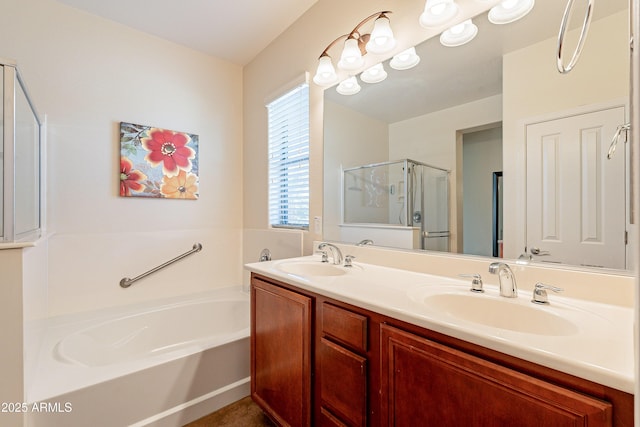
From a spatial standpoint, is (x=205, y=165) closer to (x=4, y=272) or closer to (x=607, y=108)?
(x=4, y=272)

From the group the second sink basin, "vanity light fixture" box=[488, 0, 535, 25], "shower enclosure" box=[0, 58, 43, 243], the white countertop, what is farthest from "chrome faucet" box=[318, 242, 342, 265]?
"shower enclosure" box=[0, 58, 43, 243]

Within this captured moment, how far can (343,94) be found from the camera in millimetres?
1803

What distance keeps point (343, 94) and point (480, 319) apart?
148cm

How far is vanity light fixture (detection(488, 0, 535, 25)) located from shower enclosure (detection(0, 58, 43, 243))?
2.04m

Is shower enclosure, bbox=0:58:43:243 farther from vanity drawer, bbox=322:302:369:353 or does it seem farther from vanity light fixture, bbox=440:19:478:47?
vanity light fixture, bbox=440:19:478:47

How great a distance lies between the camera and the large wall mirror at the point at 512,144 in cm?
89

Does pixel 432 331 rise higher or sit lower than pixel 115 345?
higher

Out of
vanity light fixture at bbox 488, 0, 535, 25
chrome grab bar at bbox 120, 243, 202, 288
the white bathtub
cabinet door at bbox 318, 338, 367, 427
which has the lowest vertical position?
the white bathtub

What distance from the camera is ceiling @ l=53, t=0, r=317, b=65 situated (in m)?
1.93

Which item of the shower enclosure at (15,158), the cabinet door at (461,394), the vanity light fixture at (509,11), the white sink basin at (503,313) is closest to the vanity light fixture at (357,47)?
the vanity light fixture at (509,11)

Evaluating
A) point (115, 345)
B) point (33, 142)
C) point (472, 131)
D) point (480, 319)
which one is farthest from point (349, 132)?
point (115, 345)

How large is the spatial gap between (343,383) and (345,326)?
206 mm

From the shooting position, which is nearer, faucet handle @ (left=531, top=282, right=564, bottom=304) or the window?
faucet handle @ (left=531, top=282, right=564, bottom=304)

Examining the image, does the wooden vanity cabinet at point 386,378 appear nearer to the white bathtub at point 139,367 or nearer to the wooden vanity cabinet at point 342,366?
the wooden vanity cabinet at point 342,366
